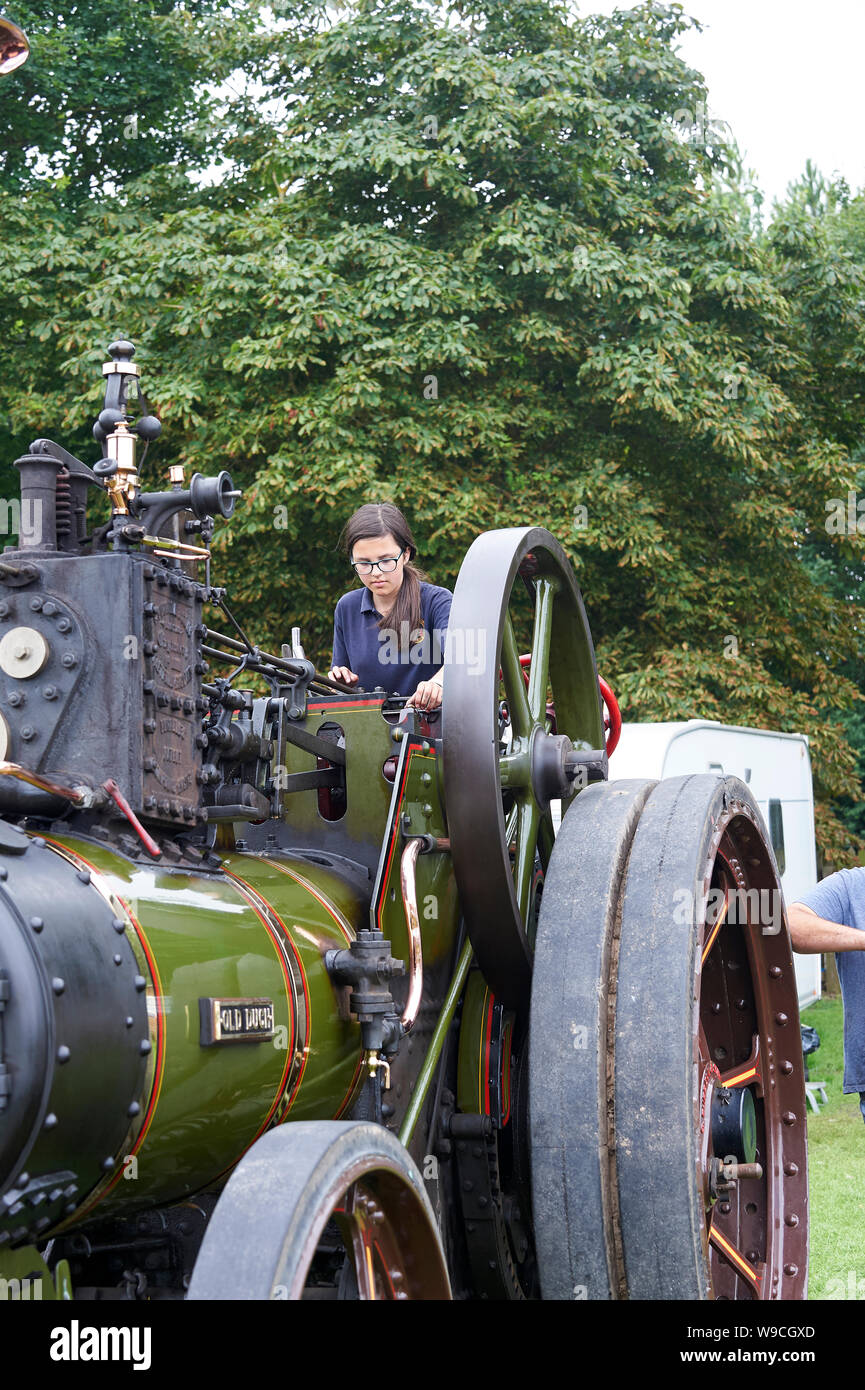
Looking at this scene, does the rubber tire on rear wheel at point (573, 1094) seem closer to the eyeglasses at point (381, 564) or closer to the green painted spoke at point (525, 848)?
the green painted spoke at point (525, 848)

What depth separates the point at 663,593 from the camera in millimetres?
13844

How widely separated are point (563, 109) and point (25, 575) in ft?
40.2

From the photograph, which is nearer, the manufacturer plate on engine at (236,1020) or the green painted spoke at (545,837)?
the manufacturer plate on engine at (236,1020)

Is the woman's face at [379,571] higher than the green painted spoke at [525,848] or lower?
higher

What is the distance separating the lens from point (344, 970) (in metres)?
3.06

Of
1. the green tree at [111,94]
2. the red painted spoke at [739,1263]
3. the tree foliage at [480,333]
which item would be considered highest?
the green tree at [111,94]

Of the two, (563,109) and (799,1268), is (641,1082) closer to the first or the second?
(799,1268)

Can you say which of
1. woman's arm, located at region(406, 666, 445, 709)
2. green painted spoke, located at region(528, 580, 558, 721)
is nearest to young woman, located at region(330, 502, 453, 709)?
green painted spoke, located at region(528, 580, 558, 721)

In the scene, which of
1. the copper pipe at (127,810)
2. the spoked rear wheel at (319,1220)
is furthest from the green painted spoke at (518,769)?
the spoked rear wheel at (319,1220)

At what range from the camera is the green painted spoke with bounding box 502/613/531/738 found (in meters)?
3.92

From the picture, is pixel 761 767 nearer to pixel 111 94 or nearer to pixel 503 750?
pixel 503 750

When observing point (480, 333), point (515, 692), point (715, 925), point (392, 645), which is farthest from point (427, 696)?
point (480, 333)

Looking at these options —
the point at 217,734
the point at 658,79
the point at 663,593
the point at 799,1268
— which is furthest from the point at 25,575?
the point at 658,79

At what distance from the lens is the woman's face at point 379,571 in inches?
169
